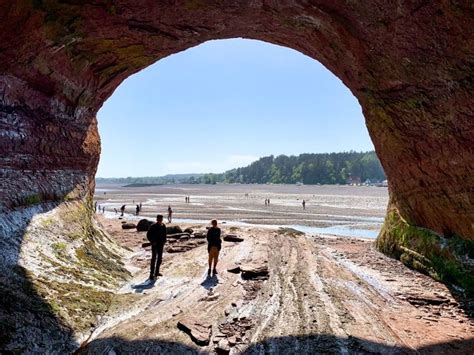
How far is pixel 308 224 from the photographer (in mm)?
41719

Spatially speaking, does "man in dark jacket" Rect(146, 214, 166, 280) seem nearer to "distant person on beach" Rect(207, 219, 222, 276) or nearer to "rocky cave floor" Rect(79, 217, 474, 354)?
"rocky cave floor" Rect(79, 217, 474, 354)

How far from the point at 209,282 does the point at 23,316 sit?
6469 millimetres

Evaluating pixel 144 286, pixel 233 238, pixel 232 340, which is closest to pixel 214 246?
pixel 144 286

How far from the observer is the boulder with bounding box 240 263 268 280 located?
47.1 ft

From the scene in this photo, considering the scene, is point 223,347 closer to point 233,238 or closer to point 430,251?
point 430,251

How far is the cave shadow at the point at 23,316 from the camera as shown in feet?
25.6

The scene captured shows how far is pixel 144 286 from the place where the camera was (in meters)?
12.8

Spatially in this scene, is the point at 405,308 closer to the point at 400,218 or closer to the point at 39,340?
the point at 400,218

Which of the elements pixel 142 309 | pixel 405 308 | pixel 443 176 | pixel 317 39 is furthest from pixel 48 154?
pixel 443 176

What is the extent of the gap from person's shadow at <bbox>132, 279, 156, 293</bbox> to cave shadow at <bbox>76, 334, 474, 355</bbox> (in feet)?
12.4

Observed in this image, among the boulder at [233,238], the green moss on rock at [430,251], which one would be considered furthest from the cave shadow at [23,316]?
the boulder at [233,238]

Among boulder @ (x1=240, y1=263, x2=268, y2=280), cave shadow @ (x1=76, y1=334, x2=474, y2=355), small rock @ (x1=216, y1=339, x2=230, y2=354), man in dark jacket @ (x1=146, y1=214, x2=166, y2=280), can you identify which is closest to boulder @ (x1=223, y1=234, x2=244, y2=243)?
boulder @ (x1=240, y1=263, x2=268, y2=280)

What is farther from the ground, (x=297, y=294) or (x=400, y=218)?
(x=400, y=218)

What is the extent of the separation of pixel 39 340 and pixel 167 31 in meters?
12.5
